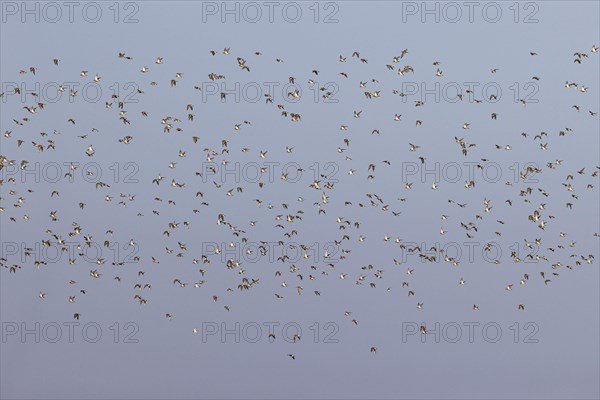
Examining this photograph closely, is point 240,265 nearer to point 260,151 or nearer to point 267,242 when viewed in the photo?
point 267,242

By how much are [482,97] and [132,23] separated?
170cm

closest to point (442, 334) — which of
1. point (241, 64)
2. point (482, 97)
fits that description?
point (482, 97)

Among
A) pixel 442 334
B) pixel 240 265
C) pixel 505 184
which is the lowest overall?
pixel 442 334

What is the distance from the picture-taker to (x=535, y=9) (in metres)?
5.04

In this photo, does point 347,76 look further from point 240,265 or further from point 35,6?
point 35,6

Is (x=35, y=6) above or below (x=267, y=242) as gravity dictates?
above

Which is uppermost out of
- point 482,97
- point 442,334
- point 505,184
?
point 482,97

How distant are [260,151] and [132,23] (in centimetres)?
86

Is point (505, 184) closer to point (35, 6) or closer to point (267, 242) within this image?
point (267, 242)

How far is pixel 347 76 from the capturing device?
502cm

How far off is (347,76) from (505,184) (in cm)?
90

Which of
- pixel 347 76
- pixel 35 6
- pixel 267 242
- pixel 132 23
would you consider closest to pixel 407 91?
pixel 347 76

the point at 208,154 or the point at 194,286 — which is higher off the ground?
the point at 208,154

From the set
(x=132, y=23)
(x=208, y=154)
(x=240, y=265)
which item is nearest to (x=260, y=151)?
(x=208, y=154)
